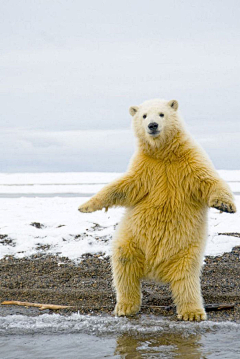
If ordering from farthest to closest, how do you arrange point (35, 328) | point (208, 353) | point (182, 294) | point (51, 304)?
point (51, 304) < point (182, 294) < point (35, 328) < point (208, 353)

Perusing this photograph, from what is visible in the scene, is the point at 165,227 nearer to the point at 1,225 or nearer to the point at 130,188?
the point at 130,188

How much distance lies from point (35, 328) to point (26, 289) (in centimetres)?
150

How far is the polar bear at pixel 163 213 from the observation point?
5176mm

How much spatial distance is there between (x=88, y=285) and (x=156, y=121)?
255cm

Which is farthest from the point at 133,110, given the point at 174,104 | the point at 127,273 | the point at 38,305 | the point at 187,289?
the point at 38,305

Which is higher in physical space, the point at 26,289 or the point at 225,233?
the point at 225,233

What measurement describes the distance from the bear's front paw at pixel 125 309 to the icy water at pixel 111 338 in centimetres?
12

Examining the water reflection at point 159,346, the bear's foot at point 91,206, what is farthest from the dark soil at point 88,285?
the bear's foot at point 91,206

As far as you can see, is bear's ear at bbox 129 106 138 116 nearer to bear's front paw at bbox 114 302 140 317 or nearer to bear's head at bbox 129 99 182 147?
bear's head at bbox 129 99 182 147

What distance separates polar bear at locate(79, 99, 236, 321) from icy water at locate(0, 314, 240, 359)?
38 centimetres

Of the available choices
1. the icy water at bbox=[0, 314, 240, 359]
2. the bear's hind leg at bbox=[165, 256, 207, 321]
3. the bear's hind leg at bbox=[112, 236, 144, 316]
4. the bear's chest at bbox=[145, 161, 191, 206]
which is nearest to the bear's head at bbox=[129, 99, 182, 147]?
the bear's chest at bbox=[145, 161, 191, 206]

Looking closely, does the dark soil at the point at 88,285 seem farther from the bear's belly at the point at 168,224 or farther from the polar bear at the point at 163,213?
the bear's belly at the point at 168,224

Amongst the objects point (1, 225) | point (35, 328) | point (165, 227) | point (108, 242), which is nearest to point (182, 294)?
point (165, 227)

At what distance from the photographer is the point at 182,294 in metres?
5.16
